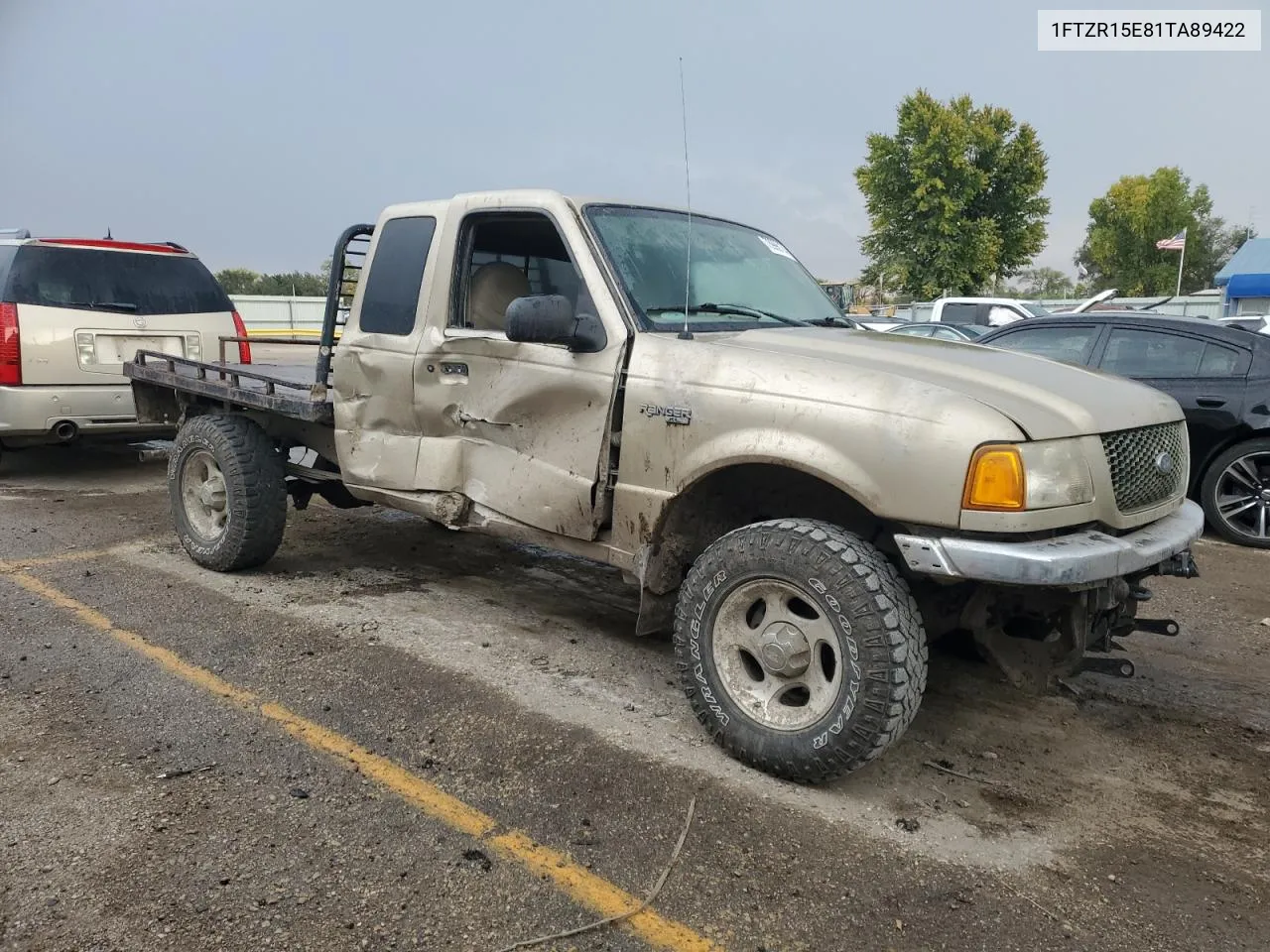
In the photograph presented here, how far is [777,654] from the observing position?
121 inches

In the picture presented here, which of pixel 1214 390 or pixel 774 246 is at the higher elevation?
pixel 774 246

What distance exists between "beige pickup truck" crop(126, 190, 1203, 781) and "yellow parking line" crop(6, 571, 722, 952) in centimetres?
80

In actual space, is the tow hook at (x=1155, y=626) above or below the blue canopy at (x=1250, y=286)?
below

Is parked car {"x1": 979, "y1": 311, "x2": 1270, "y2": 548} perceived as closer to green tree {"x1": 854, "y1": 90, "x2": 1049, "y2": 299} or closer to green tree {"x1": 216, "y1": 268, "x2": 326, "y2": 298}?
green tree {"x1": 854, "y1": 90, "x2": 1049, "y2": 299}

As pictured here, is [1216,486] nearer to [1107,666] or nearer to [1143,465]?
[1107,666]

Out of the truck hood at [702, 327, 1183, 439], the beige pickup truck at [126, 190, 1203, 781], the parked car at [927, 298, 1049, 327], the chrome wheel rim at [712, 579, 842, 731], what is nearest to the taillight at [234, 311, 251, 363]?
the beige pickup truck at [126, 190, 1203, 781]

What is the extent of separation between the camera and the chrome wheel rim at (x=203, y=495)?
205 inches

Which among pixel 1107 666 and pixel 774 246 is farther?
pixel 774 246

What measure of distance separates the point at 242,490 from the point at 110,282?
3575 millimetres

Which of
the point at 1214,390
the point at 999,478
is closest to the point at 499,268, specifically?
the point at 999,478

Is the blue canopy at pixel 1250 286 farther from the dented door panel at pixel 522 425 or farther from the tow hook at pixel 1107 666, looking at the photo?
the dented door panel at pixel 522 425

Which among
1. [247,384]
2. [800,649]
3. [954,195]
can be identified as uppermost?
[954,195]

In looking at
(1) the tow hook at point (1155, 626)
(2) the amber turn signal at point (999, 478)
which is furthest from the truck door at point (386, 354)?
(1) the tow hook at point (1155, 626)

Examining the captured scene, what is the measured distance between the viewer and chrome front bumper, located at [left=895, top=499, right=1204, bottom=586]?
103 inches
